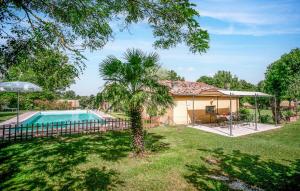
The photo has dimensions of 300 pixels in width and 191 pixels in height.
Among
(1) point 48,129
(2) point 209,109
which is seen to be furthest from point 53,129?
(2) point 209,109

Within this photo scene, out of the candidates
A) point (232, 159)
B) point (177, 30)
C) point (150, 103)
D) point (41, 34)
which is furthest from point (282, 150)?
point (41, 34)

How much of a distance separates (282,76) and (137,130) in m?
19.2

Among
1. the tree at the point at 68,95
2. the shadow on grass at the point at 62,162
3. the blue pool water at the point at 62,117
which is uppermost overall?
the tree at the point at 68,95

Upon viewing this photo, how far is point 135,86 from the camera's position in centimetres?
977

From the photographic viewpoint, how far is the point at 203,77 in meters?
64.7

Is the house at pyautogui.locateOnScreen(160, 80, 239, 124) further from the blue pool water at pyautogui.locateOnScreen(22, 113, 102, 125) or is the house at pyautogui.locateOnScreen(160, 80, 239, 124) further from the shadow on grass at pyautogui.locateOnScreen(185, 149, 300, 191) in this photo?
the blue pool water at pyautogui.locateOnScreen(22, 113, 102, 125)

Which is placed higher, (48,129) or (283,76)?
(283,76)

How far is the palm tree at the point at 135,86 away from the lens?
9.30m

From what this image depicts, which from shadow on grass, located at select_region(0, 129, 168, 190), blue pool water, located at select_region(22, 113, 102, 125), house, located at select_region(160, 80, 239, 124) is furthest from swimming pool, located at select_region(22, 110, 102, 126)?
shadow on grass, located at select_region(0, 129, 168, 190)

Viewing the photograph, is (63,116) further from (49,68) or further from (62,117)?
(49,68)

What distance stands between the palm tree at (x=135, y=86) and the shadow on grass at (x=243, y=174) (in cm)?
286

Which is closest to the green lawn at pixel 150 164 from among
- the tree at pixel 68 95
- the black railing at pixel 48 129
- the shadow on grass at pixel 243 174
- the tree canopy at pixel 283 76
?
the shadow on grass at pixel 243 174

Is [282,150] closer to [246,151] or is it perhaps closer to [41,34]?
[246,151]

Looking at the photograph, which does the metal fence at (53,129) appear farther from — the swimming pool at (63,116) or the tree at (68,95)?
the tree at (68,95)
